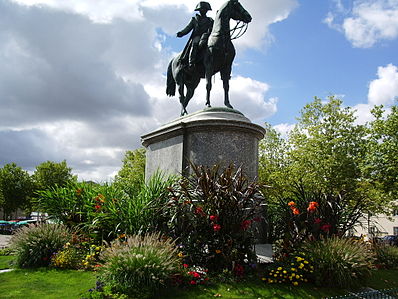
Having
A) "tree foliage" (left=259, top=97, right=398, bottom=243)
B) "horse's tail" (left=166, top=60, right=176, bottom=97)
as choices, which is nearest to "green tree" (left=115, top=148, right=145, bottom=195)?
"tree foliage" (left=259, top=97, right=398, bottom=243)

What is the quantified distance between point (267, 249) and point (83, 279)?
3.93 m

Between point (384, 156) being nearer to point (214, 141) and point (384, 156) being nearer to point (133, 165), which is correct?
point (214, 141)

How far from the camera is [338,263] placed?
6.18 meters

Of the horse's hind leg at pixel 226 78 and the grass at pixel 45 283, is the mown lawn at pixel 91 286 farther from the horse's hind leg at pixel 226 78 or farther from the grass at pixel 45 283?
the horse's hind leg at pixel 226 78

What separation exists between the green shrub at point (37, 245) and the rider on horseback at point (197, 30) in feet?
19.0

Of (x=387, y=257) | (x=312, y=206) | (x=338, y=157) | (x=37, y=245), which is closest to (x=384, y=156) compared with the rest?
(x=338, y=157)

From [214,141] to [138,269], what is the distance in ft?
13.4

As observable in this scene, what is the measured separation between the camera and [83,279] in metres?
6.54

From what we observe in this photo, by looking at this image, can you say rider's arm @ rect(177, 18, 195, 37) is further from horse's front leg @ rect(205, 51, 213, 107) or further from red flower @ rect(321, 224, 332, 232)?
red flower @ rect(321, 224, 332, 232)

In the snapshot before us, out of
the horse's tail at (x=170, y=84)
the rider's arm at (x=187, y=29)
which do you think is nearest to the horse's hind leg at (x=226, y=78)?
the rider's arm at (x=187, y=29)

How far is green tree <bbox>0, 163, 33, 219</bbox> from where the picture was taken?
141 ft

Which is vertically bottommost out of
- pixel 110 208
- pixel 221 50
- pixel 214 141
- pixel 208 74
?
pixel 110 208

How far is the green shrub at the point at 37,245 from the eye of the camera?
775 cm

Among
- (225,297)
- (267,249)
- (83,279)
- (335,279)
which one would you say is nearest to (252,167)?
(267,249)
